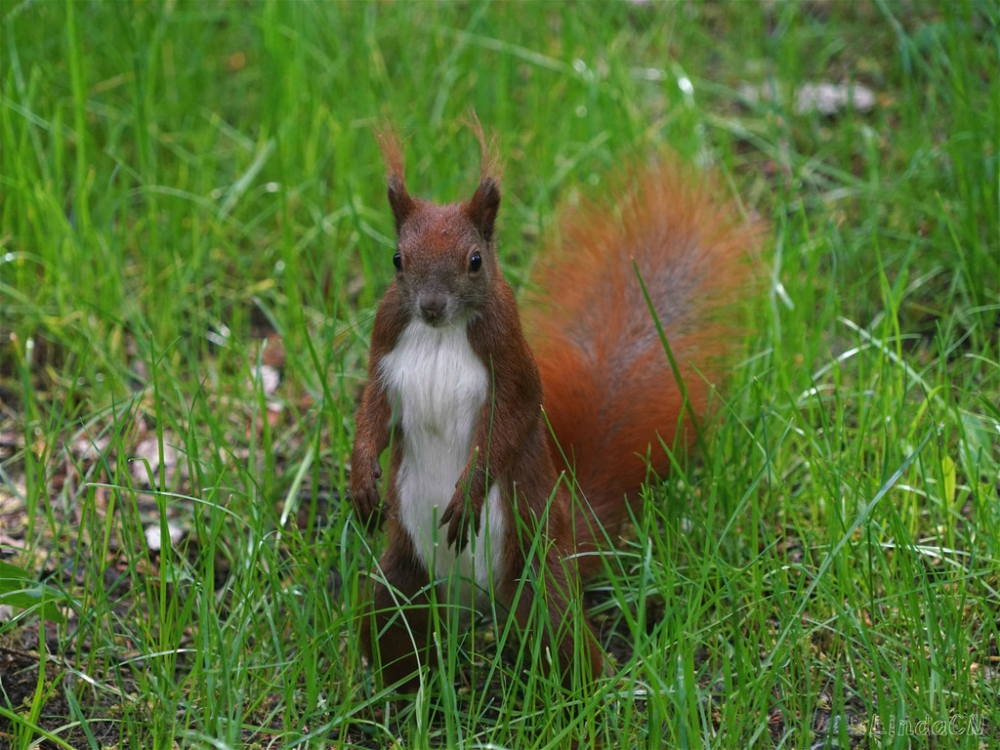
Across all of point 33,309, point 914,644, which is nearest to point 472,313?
point 914,644

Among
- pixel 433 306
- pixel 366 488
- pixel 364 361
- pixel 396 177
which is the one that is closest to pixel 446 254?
pixel 433 306

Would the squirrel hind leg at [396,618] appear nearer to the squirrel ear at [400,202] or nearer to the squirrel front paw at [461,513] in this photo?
the squirrel front paw at [461,513]

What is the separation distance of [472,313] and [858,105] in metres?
2.63

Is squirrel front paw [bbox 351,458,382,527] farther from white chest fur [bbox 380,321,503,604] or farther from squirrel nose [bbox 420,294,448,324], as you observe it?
squirrel nose [bbox 420,294,448,324]

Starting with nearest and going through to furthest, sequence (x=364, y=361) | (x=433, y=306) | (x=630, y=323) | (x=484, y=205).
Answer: (x=433, y=306)
(x=484, y=205)
(x=630, y=323)
(x=364, y=361)

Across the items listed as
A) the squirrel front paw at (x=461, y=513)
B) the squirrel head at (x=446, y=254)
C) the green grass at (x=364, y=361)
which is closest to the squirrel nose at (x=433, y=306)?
the squirrel head at (x=446, y=254)

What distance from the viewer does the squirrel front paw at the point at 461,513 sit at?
199cm

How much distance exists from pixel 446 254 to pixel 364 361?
3.85ft

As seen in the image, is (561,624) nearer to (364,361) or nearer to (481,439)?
(481,439)

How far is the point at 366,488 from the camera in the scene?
2.05 metres

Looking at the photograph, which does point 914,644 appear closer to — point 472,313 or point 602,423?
point 602,423

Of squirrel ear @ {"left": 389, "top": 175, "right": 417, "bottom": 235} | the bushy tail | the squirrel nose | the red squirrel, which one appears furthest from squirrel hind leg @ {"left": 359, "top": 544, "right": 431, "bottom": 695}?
squirrel ear @ {"left": 389, "top": 175, "right": 417, "bottom": 235}

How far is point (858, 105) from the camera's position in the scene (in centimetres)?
412

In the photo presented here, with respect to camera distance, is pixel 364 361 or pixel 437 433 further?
pixel 364 361
